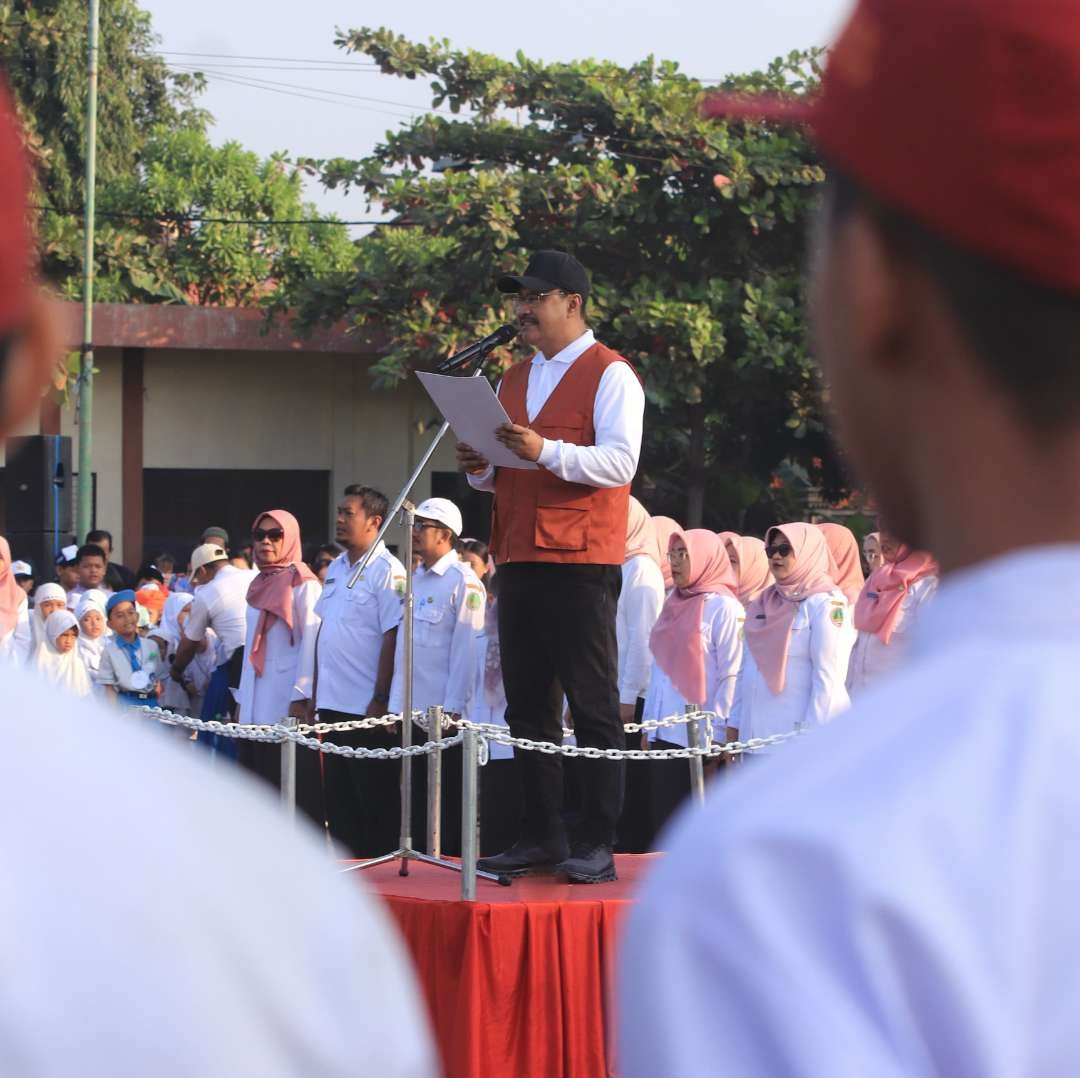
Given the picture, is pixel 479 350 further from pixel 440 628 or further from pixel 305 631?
pixel 305 631

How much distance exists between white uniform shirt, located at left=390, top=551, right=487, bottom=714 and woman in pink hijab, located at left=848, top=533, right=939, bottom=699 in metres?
1.91

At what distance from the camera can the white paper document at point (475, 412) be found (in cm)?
486

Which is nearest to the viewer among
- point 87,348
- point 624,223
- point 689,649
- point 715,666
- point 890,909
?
point 890,909

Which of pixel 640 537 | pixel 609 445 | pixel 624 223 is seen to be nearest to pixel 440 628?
pixel 640 537

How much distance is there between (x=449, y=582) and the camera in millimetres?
8461

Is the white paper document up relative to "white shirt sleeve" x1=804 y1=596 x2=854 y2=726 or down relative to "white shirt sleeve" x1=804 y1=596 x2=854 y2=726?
up

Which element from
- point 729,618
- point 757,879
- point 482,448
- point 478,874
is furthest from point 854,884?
point 729,618

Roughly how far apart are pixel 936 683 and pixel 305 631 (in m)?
8.16

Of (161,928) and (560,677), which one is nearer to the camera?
(161,928)

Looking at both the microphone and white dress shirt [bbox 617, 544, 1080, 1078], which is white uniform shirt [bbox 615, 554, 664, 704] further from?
white dress shirt [bbox 617, 544, 1080, 1078]

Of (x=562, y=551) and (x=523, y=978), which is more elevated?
(x=562, y=551)

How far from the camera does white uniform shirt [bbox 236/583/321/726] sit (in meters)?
8.80

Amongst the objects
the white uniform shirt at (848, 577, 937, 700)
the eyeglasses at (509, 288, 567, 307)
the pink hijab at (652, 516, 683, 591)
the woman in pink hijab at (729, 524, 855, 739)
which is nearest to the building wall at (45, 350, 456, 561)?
the pink hijab at (652, 516, 683, 591)

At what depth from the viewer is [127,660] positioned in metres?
9.78
